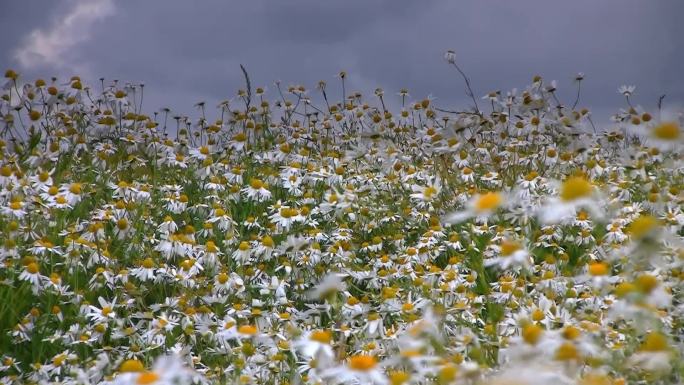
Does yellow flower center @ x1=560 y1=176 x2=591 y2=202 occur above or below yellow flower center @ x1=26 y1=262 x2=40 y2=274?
below

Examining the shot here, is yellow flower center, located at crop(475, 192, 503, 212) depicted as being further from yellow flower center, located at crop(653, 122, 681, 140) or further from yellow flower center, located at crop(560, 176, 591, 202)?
yellow flower center, located at crop(653, 122, 681, 140)

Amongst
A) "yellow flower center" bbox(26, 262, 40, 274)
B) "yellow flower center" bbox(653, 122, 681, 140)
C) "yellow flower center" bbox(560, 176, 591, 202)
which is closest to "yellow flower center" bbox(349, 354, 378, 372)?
"yellow flower center" bbox(560, 176, 591, 202)

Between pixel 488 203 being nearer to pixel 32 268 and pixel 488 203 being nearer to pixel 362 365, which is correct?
pixel 362 365

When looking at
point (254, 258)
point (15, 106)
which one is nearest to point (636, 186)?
point (254, 258)

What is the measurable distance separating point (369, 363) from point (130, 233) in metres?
3.60

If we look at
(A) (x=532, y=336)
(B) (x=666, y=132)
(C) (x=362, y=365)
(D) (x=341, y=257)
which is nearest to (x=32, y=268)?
(D) (x=341, y=257)

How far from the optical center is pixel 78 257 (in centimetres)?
518

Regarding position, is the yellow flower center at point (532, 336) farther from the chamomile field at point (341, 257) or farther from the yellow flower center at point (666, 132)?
the yellow flower center at point (666, 132)

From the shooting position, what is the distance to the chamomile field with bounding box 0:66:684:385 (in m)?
3.01

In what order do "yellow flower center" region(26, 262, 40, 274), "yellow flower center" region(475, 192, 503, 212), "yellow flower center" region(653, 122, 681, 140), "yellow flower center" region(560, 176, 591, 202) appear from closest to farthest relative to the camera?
"yellow flower center" region(560, 176, 591, 202), "yellow flower center" region(475, 192, 503, 212), "yellow flower center" region(653, 122, 681, 140), "yellow flower center" region(26, 262, 40, 274)

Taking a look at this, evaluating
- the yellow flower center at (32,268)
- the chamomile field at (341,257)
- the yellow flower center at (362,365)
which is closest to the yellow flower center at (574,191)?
the chamomile field at (341,257)

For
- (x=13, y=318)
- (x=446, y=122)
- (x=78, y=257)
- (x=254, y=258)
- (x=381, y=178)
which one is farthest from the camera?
(x=446, y=122)

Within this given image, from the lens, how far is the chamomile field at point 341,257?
3.01m

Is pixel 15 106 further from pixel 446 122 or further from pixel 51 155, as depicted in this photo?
pixel 446 122
